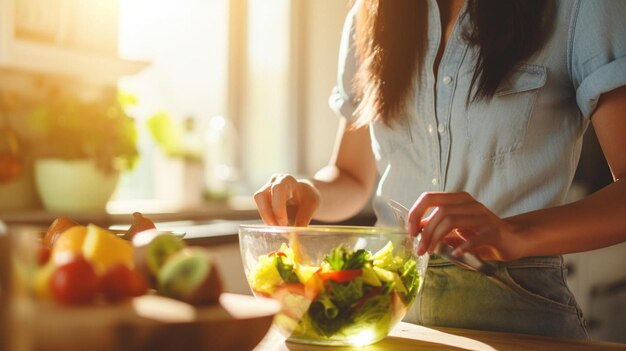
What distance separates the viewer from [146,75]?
2846 millimetres

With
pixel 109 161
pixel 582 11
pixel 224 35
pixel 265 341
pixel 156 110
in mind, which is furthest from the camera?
pixel 224 35

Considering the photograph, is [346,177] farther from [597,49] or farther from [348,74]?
[597,49]

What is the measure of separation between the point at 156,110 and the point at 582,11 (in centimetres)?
197

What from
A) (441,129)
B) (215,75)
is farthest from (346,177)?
(215,75)

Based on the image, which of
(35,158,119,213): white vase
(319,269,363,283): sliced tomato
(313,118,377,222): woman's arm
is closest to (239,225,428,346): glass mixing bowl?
(319,269,363,283): sliced tomato

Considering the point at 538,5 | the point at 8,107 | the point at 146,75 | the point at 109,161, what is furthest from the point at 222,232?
the point at 538,5

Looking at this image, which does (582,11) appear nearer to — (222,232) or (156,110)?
(222,232)

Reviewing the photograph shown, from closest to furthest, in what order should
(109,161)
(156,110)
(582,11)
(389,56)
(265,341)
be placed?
1. (265,341)
2. (582,11)
3. (389,56)
4. (109,161)
5. (156,110)

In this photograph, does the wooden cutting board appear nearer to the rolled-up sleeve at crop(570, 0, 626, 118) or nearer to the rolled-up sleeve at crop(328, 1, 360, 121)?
the rolled-up sleeve at crop(570, 0, 626, 118)

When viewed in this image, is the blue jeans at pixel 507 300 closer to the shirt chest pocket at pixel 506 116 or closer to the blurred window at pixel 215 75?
the shirt chest pocket at pixel 506 116

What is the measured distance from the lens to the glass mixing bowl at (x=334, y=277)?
774mm

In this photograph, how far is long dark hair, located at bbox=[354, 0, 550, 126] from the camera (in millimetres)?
1160

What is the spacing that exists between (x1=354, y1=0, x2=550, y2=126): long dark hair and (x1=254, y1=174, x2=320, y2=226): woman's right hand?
0.84ft

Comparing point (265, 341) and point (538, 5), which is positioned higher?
point (538, 5)
